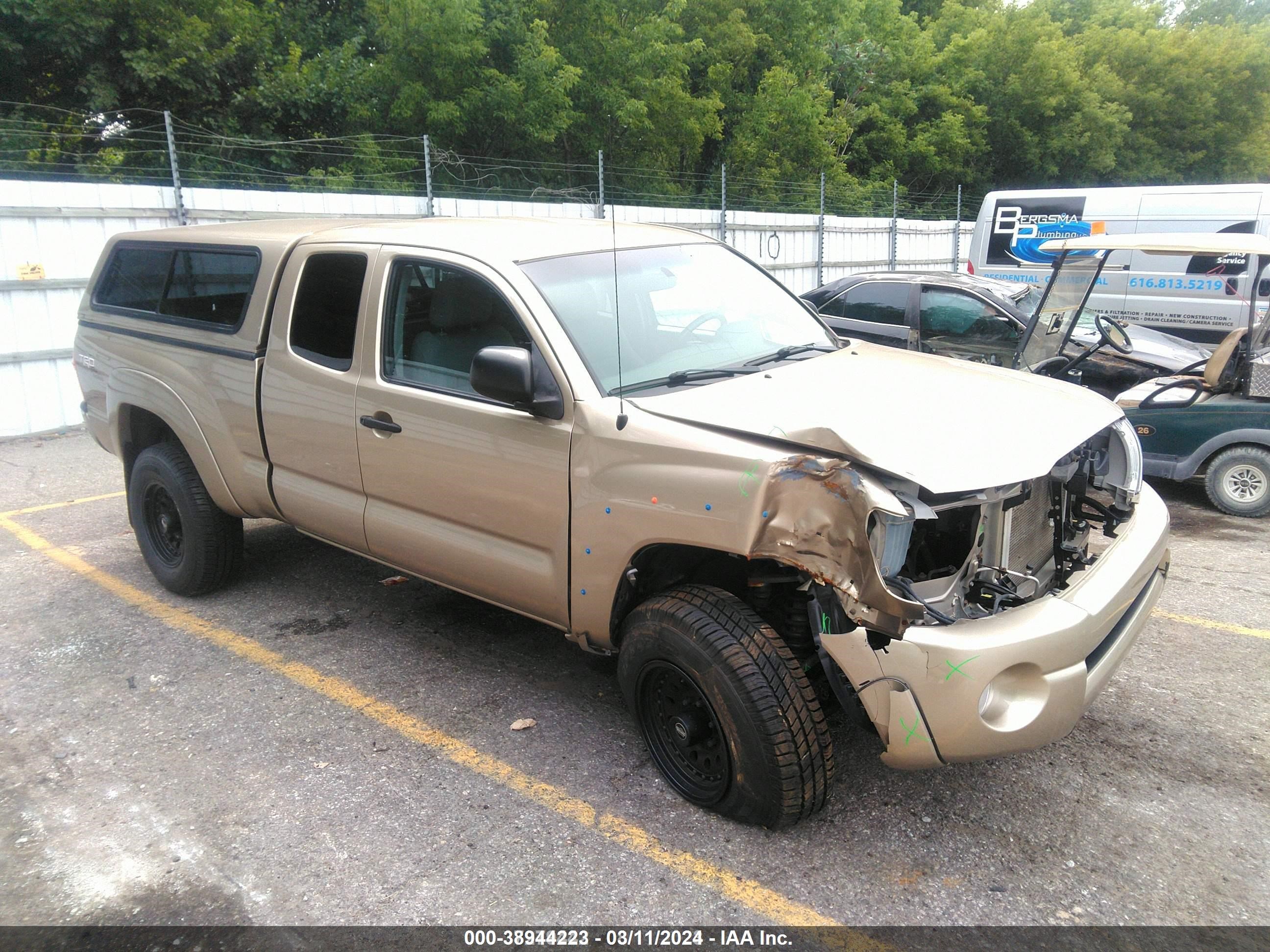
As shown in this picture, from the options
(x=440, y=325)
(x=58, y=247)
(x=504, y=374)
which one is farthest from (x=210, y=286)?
(x=58, y=247)

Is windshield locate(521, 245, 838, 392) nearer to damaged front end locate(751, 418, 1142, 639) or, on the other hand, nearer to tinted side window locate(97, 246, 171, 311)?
damaged front end locate(751, 418, 1142, 639)

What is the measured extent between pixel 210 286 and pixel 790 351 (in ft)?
9.59

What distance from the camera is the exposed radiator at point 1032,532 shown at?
3217 mm

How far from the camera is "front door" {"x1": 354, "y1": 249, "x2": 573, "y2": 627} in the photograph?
11.6 ft

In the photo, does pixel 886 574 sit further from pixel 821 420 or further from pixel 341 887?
pixel 341 887

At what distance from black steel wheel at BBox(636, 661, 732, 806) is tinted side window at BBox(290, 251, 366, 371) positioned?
1949mm

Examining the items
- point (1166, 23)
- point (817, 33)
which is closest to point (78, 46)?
point (817, 33)

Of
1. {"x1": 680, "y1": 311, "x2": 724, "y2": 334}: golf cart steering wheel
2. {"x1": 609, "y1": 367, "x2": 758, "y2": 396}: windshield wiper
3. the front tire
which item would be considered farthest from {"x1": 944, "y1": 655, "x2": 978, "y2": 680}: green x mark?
{"x1": 680, "y1": 311, "x2": 724, "y2": 334}: golf cart steering wheel

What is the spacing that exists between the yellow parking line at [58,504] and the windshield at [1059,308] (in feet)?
21.5

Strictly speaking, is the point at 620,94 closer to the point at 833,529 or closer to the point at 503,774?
the point at 503,774

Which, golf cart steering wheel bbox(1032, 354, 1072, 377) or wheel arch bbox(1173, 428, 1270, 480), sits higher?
golf cart steering wheel bbox(1032, 354, 1072, 377)

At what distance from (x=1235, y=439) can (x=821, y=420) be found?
4.98m

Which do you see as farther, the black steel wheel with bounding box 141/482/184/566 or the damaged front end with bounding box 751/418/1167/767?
the black steel wheel with bounding box 141/482/184/566

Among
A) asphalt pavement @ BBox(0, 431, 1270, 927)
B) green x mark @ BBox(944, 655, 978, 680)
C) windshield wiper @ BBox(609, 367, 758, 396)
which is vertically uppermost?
windshield wiper @ BBox(609, 367, 758, 396)
